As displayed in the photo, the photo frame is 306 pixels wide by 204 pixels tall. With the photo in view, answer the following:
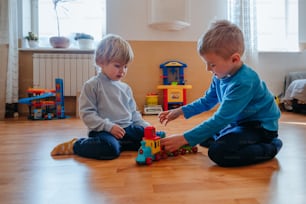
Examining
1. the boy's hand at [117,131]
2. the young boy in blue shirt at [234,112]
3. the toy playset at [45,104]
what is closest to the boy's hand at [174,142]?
the young boy in blue shirt at [234,112]

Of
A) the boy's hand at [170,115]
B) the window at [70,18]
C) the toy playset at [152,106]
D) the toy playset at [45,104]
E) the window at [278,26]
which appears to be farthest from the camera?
the window at [278,26]

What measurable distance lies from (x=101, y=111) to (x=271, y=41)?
241cm

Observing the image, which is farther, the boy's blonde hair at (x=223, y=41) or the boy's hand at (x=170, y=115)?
the boy's hand at (x=170, y=115)

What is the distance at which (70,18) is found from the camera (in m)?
2.78

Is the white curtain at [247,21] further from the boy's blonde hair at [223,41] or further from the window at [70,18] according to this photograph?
the boy's blonde hair at [223,41]

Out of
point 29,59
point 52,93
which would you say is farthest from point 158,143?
point 29,59

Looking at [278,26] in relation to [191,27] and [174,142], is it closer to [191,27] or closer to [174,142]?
[191,27]

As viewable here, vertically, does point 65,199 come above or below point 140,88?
below

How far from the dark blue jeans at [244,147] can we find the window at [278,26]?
86.8 inches

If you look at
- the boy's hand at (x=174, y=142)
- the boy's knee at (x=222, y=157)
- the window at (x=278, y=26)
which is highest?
the window at (x=278, y=26)

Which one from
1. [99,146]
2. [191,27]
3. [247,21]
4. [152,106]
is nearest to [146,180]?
[99,146]

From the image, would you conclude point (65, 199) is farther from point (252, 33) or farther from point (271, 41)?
point (271, 41)

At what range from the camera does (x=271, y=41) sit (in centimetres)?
293

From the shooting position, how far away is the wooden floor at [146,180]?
62 cm
